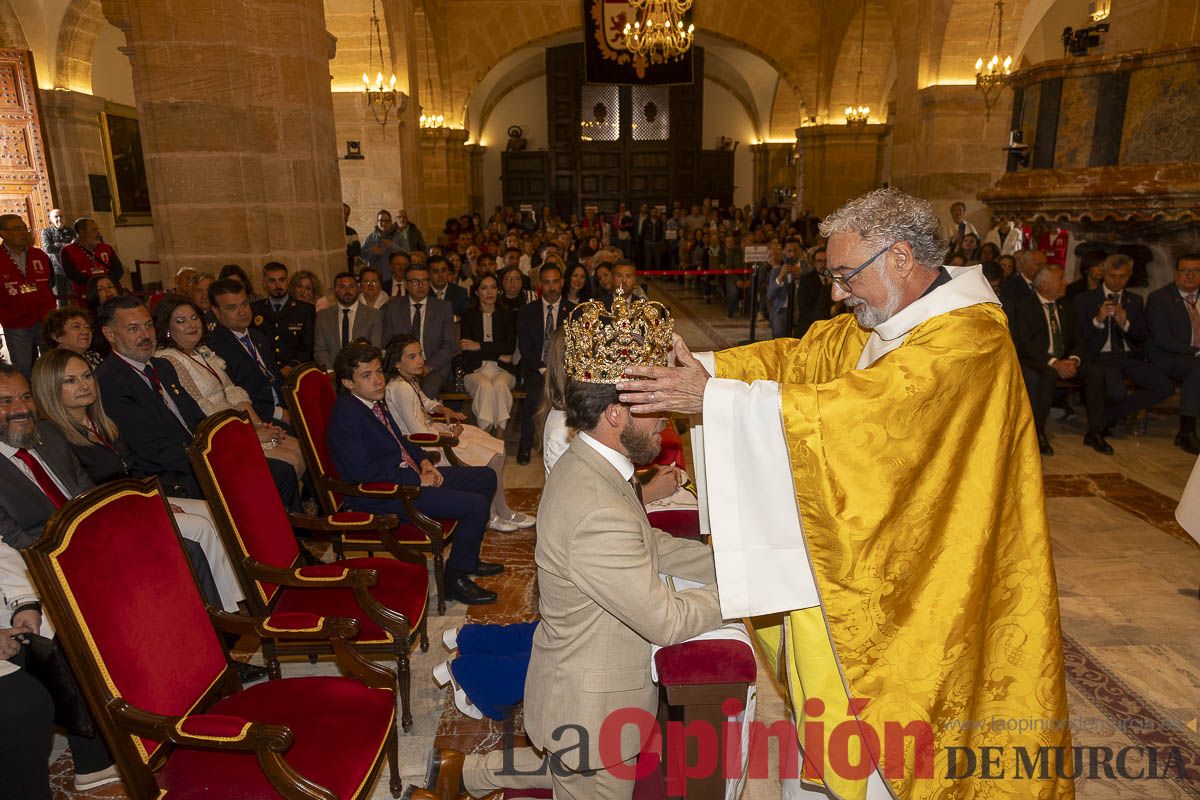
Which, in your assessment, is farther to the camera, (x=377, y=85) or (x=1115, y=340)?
(x=377, y=85)

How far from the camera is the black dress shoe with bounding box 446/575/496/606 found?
3904 mm

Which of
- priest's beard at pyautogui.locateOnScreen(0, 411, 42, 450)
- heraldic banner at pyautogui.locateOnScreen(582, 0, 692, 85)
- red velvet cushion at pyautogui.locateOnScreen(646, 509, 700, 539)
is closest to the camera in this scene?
priest's beard at pyautogui.locateOnScreen(0, 411, 42, 450)

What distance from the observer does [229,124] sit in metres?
5.98

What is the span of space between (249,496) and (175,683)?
89cm

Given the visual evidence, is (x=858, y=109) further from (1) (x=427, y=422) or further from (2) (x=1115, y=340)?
(1) (x=427, y=422)

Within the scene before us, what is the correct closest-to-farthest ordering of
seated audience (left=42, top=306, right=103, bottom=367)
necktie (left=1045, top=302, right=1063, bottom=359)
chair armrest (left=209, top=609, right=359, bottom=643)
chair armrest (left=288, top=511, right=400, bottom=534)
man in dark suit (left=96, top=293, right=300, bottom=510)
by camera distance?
1. chair armrest (left=209, top=609, right=359, bottom=643)
2. chair armrest (left=288, top=511, right=400, bottom=534)
3. man in dark suit (left=96, top=293, right=300, bottom=510)
4. seated audience (left=42, top=306, right=103, bottom=367)
5. necktie (left=1045, top=302, right=1063, bottom=359)

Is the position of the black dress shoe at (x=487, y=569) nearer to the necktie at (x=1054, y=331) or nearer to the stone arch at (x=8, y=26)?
the necktie at (x=1054, y=331)

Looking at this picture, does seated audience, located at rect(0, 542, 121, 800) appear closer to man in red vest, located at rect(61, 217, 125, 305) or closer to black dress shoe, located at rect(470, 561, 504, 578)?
black dress shoe, located at rect(470, 561, 504, 578)

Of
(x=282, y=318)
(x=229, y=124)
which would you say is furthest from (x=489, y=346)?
(x=229, y=124)

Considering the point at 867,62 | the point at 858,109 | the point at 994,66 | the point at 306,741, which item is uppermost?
the point at 867,62

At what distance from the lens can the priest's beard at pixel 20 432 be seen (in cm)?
282

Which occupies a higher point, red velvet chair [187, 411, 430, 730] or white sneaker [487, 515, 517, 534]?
red velvet chair [187, 411, 430, 730]

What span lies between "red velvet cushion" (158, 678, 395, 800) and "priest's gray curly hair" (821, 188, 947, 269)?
2028 mm

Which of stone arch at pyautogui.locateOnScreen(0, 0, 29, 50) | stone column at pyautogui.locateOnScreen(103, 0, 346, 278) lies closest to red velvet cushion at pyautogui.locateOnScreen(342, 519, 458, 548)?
stone column at pyautogui.locateOnScreen(103, 0, 346, 278)
